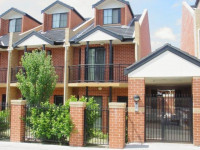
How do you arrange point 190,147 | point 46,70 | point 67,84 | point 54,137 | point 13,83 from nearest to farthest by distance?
1. point 190,147
2. point 54,137
3. point 46,70
4. point 67,84
5. point 13,83

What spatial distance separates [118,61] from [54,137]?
24.5ft

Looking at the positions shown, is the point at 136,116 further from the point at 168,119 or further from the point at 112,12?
the point at 112,12

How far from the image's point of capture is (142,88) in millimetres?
10562

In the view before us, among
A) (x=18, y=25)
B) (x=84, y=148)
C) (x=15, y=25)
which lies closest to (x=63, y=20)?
(x=18, y=25)

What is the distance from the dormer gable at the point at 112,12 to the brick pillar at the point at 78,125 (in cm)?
978

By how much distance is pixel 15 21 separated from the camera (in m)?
20.6

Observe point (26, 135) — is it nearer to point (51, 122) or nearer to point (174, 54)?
point (51, 122)

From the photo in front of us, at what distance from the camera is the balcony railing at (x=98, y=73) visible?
14.5 metres

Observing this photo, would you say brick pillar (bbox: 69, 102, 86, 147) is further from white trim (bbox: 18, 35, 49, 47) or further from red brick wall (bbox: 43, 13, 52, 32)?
red brick wall (bbox: 43, 13, 52, 32)

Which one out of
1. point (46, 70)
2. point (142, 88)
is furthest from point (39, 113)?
point (142, 88)

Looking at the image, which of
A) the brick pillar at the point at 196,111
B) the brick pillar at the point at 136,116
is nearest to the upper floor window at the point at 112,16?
the brick pillar at the point at 136,116

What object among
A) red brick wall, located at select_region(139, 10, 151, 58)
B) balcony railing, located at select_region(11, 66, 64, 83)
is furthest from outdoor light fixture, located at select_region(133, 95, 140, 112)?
balcony railing, located at select_region(11, 66, 64, 83)

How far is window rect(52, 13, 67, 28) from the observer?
19.1 m

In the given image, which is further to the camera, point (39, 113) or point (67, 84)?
point (67, 84)
